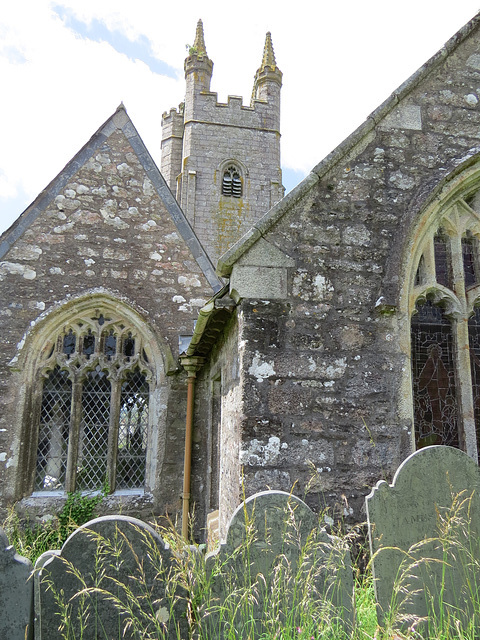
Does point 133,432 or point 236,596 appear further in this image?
point 133,432

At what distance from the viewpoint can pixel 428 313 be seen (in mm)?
4535

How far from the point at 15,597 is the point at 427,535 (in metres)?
1.98

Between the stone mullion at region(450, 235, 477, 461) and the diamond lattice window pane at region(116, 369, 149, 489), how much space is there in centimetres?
419

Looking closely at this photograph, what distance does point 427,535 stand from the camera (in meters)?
2.63

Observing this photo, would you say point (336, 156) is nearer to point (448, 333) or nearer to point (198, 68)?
point (448, 333)

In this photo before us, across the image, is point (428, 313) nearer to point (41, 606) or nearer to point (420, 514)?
point (420, 514)

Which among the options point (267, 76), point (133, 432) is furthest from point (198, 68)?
point (133, 432)

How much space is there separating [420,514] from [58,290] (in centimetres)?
555

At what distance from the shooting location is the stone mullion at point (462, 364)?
4.20 m

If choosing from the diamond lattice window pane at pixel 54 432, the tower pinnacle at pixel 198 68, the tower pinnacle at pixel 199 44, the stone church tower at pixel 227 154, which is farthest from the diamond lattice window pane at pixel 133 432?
the tower pinnacle at pixel 199 44

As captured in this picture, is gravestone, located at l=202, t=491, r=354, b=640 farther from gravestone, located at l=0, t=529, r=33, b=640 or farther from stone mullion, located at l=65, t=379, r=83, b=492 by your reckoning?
stone mullion, located at l=65, t=379, r=83, b=492

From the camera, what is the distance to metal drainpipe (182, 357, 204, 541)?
20.5ft

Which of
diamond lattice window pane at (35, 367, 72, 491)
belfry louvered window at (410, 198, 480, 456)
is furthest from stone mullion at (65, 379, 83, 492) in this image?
belfry louvered window at (410, 198, 480, 456)

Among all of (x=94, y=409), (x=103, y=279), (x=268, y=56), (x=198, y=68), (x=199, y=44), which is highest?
(x=199, y=44)
